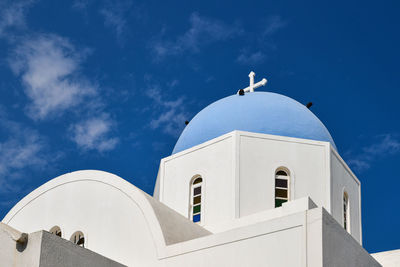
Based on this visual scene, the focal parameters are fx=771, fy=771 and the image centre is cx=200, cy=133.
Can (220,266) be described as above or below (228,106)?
below

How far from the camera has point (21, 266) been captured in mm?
11133

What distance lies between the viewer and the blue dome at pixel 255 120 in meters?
16.9

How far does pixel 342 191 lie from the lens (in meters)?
16.9

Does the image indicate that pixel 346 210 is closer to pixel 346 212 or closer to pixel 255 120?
pixel 346 212

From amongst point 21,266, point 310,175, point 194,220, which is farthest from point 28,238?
point 310,175

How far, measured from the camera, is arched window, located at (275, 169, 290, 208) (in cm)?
1600

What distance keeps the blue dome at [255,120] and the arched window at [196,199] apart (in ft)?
3.28

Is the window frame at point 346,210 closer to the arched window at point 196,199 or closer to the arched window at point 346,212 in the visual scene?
the arched window at point 346,212

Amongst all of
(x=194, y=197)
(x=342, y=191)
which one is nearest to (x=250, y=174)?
(x=194, y=197)

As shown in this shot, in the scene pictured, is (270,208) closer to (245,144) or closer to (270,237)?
(245,144)

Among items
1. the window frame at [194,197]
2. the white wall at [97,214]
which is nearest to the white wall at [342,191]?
the window frame at [194,197]

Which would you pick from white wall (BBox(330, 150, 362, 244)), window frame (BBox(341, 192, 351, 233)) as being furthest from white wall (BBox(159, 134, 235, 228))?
window frame (BBox(341, 192, 351, 233))

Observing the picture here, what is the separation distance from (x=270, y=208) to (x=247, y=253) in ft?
12.4

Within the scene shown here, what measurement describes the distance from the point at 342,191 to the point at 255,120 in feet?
8.09
